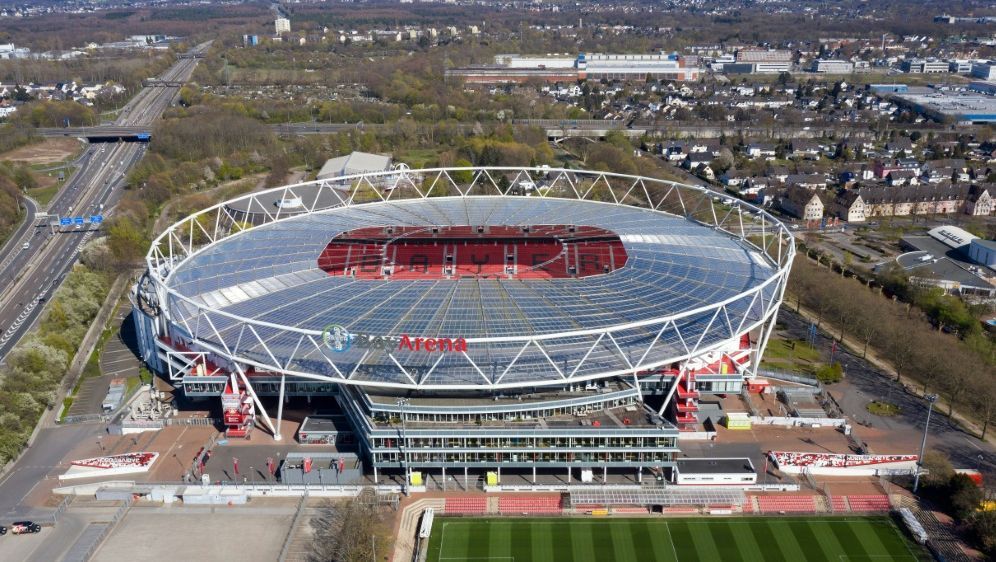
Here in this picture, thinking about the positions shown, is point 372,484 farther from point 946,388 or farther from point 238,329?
point 946,388

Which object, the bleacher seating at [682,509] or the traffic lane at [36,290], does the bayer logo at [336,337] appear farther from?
the traffic lane at [36,290]

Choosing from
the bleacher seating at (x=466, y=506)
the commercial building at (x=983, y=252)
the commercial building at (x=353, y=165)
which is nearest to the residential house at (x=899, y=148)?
the commercial building at (x=983, y=252)

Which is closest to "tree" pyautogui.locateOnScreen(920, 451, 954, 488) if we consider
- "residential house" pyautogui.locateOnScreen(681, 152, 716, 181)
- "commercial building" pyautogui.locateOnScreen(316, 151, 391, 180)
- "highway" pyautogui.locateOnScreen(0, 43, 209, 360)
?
"highway" pyautogui.locateOnScreen(0, 43, 209, 360)

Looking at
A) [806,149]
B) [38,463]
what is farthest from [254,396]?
[806,149]

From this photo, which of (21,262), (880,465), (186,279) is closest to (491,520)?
(880,465)

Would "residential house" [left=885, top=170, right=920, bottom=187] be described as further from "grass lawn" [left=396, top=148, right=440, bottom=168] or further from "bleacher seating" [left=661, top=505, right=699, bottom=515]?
"bleacher seating" [left=661, top=505, right=699, bottom=515]

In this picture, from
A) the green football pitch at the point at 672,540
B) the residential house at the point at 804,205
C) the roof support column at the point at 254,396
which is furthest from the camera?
the residential house at the point at 804,205
